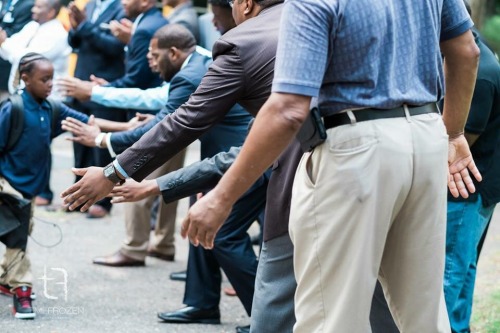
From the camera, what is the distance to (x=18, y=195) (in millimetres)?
5992

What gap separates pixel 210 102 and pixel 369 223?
3.59 ft

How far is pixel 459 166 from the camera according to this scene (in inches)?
158

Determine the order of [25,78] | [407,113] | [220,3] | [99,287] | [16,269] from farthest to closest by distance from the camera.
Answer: [99,287]
[25,78]
[16,269]
[220,3]
[407,113]

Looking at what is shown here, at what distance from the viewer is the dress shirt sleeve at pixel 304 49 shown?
305cm

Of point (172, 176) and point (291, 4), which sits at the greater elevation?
point (291, 4)

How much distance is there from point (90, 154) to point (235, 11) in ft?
17.1

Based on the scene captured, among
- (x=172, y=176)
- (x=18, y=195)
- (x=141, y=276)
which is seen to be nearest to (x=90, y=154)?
(x=141, y=276)

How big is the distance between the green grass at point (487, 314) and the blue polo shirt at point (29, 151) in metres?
2.99

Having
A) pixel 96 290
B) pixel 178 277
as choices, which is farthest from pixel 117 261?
pixel 96 290

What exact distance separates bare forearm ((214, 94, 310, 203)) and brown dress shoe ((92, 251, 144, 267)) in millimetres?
4372

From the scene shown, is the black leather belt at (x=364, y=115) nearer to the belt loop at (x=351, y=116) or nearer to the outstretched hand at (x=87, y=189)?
the belt loop at (x=351, y=116)

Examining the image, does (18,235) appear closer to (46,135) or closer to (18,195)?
(18,195)

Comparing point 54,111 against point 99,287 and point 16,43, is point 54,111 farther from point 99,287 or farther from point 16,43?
point 16,43

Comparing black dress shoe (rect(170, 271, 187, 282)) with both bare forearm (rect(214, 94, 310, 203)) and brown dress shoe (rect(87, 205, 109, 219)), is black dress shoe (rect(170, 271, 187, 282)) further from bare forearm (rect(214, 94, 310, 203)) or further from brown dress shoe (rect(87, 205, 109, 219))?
bare forearm (rect(214, 94, 310, 203))
